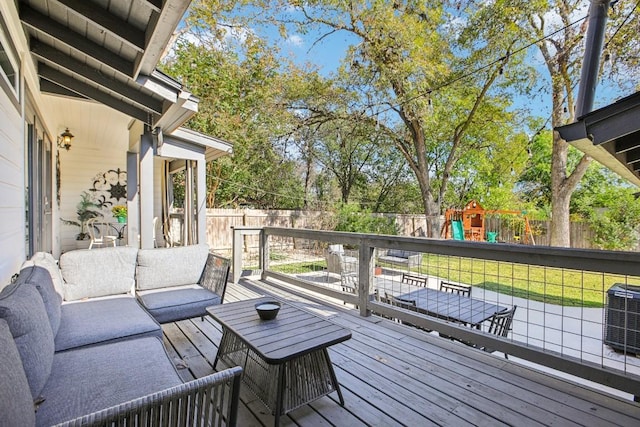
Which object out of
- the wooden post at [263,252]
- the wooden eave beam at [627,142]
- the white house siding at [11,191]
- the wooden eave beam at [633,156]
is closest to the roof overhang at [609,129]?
the wooden eave beam at [627,142]

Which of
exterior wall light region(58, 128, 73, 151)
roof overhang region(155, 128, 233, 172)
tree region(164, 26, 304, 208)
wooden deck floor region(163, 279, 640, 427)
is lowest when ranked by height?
wooden deck floor region(163, 279, 640, 427)

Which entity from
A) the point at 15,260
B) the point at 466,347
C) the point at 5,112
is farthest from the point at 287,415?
the point at 5,112

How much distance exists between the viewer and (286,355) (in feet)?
6.25

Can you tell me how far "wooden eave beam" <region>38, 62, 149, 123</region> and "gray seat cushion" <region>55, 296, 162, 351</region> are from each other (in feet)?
9.05

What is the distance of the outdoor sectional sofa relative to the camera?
1128mm

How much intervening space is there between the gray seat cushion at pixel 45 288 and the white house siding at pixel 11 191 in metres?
0.21

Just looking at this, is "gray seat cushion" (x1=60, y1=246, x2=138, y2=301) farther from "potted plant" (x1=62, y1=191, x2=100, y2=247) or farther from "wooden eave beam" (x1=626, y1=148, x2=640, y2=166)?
"wooden eave beam" (x1=626, y1=148, x2=640, y2=166)

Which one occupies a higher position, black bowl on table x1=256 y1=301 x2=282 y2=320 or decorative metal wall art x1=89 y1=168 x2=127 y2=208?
decorative metal wall art x1=89 y1=168 x2=127 y2=208

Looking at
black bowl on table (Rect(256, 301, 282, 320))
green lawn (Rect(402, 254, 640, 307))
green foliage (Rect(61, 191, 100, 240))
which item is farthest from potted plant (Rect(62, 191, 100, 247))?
green lawn (Rect(402, 254, 640, 307))

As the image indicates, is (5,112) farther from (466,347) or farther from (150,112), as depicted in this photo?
(466,347)

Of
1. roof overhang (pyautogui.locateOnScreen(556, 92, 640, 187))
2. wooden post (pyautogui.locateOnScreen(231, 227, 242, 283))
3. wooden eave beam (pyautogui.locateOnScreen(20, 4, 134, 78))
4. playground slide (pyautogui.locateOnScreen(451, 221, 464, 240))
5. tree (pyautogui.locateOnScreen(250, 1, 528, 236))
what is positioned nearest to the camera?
roof overhang (pyautogui.locateOnScreen(556, 92, 640, 187))

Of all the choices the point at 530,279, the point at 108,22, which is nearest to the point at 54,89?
the point at 108,22

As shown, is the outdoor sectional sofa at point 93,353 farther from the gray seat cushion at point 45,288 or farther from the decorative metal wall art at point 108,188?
the decorative metal wall art at point 108,188

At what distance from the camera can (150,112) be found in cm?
456
